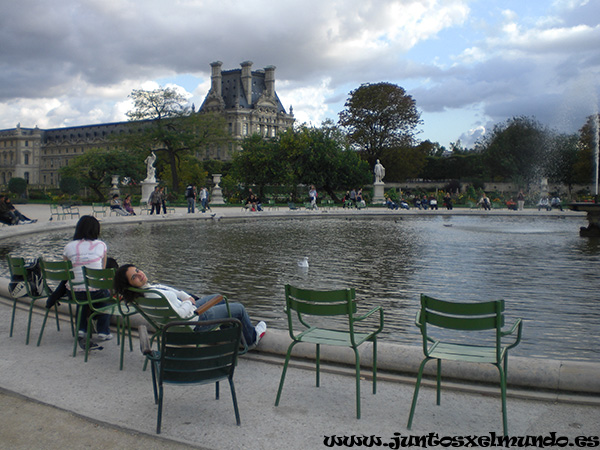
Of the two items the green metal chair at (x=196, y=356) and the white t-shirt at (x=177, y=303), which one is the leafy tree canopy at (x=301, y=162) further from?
the green metal chair at (x=196, y=356)

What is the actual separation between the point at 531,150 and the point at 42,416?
71.1 m

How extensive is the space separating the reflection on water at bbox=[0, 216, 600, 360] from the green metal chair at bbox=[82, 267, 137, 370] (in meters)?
1.93

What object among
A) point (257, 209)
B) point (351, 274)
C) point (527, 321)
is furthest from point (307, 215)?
point (527, 321)

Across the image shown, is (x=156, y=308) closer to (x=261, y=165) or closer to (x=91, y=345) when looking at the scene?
(x=91, y=345)

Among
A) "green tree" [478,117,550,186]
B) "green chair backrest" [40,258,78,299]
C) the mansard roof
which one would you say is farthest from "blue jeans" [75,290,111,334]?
the mansard roof

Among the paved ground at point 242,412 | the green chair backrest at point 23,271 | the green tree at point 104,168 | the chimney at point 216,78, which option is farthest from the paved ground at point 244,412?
the chimney at point 216,78

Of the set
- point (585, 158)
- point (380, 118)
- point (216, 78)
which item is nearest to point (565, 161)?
point (585, 158)

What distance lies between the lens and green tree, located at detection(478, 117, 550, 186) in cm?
6831

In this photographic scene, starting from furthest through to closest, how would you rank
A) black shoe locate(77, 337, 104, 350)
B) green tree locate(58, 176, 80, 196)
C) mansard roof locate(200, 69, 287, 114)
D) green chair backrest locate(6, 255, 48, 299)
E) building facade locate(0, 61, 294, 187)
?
mansard roof locate(200, 69, 287, 114)
building facade locate(0, 61, 294, 187)
green tree locate(58, 176, 80, 196)
green chair backrest locate(6, 255, 48, 299)
black shoe locate(77, 337, 104, 350)

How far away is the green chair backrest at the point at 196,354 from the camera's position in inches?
152

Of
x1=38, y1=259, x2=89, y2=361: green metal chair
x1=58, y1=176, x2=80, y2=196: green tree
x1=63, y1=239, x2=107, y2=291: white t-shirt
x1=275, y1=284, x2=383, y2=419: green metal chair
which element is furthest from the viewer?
x1=58, y1=176, x2=80, y2=196: green tree

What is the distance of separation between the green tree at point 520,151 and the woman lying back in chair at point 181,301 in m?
66.8

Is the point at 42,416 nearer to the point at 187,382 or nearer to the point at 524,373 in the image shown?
the point at 187,382

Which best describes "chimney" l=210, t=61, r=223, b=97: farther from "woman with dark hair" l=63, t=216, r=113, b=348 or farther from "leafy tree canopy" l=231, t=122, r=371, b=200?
"woman with dark hair" l=63, t=216, r=113, b=348
